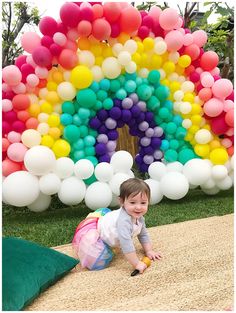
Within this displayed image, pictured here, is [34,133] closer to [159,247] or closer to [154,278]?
[159,247]

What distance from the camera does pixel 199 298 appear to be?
2.05m

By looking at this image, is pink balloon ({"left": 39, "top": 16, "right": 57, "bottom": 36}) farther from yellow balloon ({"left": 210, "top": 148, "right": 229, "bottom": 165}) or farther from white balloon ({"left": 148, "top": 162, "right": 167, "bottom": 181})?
yellow balloon ({"left": 210, "top": 148, "right": 229, "bottom": 165})

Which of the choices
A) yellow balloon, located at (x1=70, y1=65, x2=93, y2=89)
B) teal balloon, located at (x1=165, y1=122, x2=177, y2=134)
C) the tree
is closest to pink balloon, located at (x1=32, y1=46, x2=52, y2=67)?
yellow balloon, located at (x1=70, y1=65, x2=93, y2=89)

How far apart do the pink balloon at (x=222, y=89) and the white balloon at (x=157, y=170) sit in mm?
903

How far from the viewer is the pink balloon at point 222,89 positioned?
421cm

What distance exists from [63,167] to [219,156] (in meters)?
1.67

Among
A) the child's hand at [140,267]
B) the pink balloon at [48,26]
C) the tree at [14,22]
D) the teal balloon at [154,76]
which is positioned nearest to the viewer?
the child's hand at [140,267]

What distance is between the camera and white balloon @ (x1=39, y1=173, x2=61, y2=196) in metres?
3.68

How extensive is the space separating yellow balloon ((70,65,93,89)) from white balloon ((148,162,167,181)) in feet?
3.74

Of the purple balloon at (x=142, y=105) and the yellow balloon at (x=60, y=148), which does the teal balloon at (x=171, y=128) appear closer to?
the purple balloon at (x=142, y=105)

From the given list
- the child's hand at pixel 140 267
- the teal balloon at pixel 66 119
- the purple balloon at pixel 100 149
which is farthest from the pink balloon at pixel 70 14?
the child's hand at pixel 140 267

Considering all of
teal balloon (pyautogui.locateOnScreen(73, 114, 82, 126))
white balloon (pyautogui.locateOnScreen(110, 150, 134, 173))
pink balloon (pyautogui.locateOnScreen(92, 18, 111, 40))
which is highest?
pink balloon (pyautogui.locateOnScreen(92, 18, 111, 40))

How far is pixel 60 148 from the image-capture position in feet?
12.3

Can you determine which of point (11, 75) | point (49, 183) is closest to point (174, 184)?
point (49, 183)
